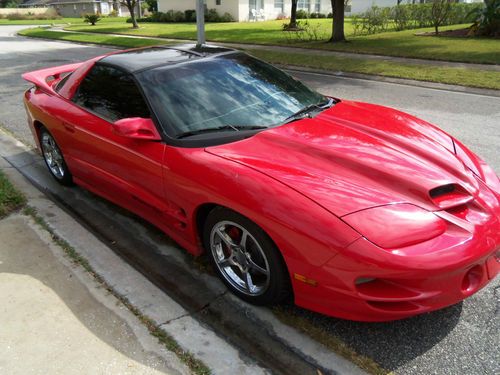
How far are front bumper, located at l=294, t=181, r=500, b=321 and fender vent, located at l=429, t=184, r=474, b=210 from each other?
9 centimetres

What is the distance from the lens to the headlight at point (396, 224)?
2.12 metres

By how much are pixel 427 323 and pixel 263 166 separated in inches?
51.5

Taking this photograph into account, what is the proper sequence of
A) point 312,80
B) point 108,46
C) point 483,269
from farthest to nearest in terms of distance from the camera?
point 108,46 < point 312,80 < point 483,269

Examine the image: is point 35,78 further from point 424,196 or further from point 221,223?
point 424,196

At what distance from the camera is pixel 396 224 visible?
2184 millimetres

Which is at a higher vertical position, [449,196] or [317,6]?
[317,6]

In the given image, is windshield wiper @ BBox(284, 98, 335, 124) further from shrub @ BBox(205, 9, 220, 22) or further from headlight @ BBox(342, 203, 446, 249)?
shrub @ BBox(205, 9, 220, 22)

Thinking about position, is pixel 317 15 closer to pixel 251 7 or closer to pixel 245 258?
pixel 251 7

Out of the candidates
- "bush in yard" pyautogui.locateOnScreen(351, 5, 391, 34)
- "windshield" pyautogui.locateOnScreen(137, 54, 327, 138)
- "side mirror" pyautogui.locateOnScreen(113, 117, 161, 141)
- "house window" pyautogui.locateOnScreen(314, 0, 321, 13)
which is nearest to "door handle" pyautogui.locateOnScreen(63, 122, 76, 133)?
"windshield" pyautogui.locateOnScreen(137, 54, 327, 138)

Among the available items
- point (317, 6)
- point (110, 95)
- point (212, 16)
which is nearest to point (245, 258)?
point (110, 95)

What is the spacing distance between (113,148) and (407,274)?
2352mm

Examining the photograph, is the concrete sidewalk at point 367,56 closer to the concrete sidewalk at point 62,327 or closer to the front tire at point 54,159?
the front tire at point 54,159

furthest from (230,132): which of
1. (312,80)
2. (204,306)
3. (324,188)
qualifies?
(312,80)

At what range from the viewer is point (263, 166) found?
2574 millimetres
